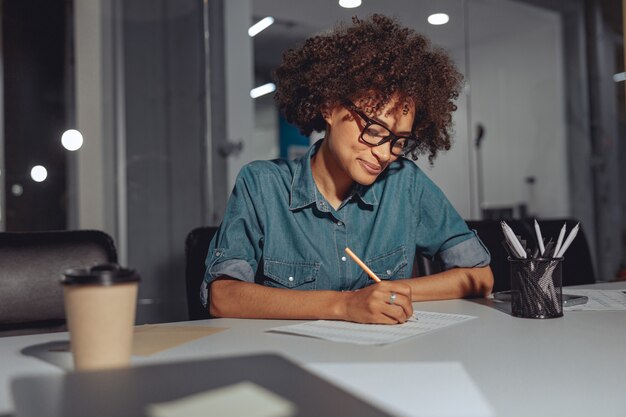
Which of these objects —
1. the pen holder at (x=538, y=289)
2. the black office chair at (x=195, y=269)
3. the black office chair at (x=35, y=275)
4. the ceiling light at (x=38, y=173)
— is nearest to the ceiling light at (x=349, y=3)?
the ceiling light at (x=38, y=173)

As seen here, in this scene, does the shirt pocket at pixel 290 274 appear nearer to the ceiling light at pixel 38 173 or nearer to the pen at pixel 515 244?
the pen at pixel 515 244

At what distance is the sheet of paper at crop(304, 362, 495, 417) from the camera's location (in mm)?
574

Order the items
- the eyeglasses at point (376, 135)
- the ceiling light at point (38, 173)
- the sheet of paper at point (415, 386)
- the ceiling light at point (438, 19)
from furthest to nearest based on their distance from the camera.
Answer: the ceiling light at point (438, 19) < the ceiling light at point (38, 173) < the eyeglasses at point (376, 135) < the sheet of paper at point (415, 386)

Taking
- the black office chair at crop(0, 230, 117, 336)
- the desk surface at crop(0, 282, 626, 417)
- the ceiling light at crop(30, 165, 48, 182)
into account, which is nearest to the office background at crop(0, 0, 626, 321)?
the ceiling light at crop(30, 165, 48, 182)

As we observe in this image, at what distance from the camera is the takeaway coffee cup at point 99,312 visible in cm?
63

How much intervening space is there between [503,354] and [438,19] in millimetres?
3457

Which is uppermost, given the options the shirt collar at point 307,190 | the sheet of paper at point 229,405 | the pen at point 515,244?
the shirt collar at point 307,190

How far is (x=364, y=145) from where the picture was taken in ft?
4.55

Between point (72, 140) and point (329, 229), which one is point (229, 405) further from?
point (72, 140)

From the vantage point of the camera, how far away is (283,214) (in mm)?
1470

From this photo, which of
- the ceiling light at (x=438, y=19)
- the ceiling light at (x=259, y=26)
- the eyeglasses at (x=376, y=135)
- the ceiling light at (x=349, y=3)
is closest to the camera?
the eyeglasses at (x=376, y=135)

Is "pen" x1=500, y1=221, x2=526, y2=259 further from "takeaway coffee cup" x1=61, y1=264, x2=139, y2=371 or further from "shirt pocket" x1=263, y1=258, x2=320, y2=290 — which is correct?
"takeaway coffee cup" x1=61, y1=264, x2=139, y2=371

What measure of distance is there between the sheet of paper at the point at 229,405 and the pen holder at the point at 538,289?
2.49ft

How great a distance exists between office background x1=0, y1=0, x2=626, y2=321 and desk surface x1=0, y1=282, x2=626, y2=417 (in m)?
2.05
